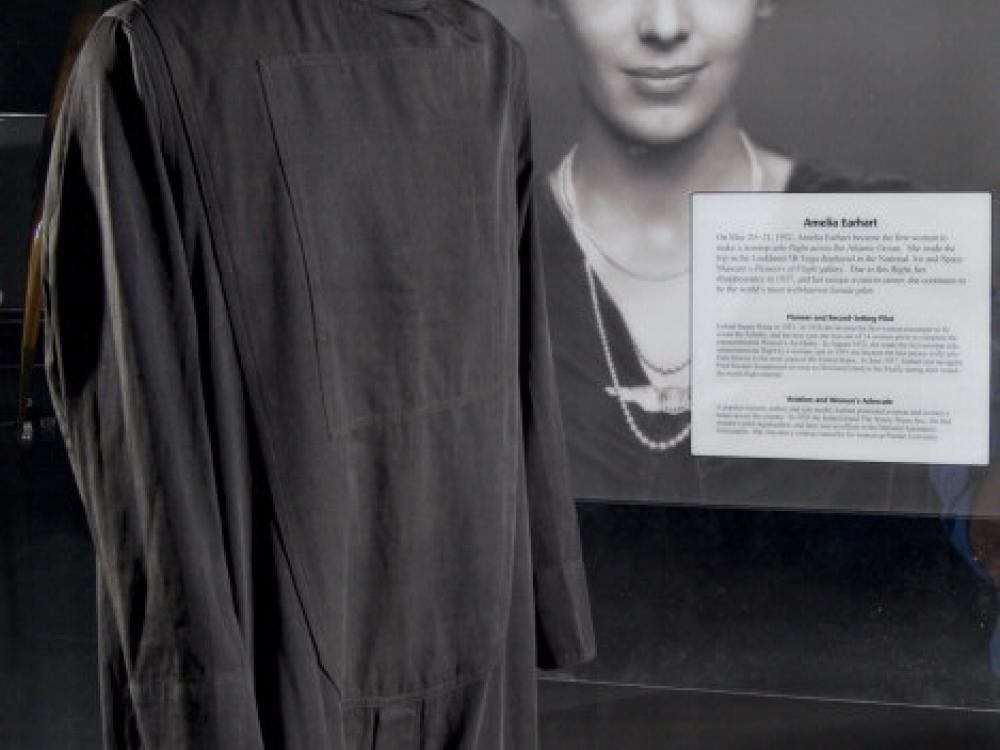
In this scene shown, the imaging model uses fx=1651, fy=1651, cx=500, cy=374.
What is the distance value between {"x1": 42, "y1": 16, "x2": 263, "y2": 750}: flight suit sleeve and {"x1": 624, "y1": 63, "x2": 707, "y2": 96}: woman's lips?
162cm

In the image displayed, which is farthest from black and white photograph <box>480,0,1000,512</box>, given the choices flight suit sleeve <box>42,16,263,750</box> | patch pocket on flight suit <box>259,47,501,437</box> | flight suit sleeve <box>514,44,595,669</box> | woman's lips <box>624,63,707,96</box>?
flight suit sleeve <box>42,16,263,750</box>

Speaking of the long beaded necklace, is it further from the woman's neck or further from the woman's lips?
the woman's lips

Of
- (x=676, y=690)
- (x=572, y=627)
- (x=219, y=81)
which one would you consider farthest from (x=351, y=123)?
(x=676, y=690)

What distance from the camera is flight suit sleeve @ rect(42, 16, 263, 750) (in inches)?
54.6

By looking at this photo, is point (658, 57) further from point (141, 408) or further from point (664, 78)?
point (141, 408)

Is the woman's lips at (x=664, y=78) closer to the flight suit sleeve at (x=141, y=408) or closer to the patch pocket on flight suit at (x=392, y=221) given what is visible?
the patch pocket on flight suit at (x=392, y=221)

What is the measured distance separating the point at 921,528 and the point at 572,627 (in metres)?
1.23

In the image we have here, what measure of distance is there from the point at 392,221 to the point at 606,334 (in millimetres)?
1411

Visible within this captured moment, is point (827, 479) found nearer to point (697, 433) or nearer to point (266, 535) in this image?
point (697, 433)

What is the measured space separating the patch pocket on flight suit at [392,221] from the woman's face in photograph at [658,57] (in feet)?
4.11

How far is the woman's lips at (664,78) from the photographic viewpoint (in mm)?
2902

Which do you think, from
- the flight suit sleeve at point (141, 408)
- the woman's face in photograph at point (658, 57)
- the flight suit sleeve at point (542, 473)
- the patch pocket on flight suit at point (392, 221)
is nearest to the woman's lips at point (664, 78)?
the woman's face in photograph at point (658, 57)

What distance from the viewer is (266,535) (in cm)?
149

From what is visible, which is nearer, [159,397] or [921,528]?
[159,397]
